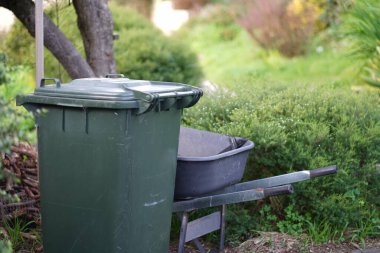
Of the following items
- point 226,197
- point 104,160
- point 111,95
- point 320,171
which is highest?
point 111,95

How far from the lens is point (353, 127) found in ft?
16.8

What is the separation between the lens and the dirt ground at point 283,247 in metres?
4.71

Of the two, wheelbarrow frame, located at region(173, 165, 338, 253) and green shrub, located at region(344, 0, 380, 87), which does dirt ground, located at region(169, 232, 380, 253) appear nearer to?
wheelbarrow frame, located at region(173, 165, 338, 253)

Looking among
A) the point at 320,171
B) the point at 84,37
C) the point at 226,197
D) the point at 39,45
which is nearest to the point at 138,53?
the point at 84,37

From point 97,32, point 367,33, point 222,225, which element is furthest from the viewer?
point 367,33

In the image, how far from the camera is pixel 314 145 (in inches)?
197

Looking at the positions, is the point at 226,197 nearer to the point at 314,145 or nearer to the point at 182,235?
the point at 182,235

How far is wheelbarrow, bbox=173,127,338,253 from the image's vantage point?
4.06 m

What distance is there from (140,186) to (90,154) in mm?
355

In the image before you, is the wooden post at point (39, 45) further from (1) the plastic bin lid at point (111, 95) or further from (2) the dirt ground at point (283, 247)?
(2) the dirt ground at point (283, 247)

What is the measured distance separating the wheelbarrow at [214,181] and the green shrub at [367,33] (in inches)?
121

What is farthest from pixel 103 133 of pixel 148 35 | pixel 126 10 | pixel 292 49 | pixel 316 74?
pixel 292 49

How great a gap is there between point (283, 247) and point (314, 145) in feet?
2.84

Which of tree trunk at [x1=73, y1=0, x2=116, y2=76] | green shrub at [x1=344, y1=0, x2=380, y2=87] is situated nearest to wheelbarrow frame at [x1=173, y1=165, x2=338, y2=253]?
tree trunk at [x1=73, y1=0, x2=116, y2=76]
